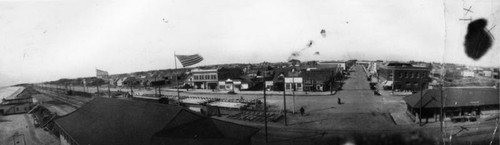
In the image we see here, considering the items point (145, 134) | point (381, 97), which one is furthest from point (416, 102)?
point (145, 134)

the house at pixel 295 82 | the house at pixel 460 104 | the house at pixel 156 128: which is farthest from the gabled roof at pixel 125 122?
the house at pixel 295 82

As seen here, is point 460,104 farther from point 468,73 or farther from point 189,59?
point 468,73

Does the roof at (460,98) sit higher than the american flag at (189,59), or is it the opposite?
the american flag at (189,59)

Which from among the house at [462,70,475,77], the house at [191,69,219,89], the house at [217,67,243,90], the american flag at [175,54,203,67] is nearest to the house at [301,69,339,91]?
the house at [217,67,243,90]

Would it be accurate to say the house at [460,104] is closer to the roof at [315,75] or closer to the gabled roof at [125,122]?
the gabled roof at [125,122]

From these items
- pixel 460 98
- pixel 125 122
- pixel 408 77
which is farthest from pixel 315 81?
pixel 125 122

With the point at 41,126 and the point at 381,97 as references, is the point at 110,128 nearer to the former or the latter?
the point at 41,126
